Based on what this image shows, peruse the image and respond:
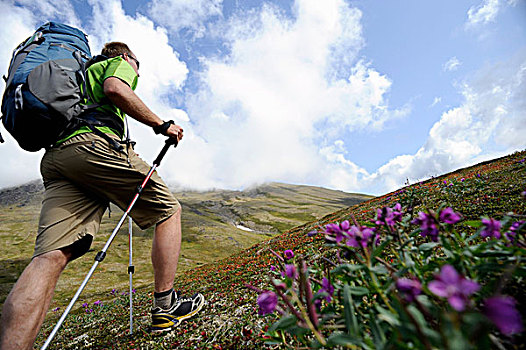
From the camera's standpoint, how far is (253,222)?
159000 mm

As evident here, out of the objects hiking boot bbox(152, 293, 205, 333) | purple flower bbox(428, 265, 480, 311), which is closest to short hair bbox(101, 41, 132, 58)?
hiking boot bbox(152, 293, 205, 333)

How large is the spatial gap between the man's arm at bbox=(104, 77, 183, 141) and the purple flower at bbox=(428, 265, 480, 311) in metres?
4.56

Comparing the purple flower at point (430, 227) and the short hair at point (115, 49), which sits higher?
the short hair at point (115, 49)

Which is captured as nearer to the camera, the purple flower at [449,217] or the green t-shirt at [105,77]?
the purple flower at [449,217]

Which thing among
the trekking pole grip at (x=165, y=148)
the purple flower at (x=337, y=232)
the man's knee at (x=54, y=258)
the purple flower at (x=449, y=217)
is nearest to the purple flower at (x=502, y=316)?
the purple flower at (x=337, y=232)

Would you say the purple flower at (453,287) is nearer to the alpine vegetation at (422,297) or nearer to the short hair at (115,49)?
the alpine vegetation at (422,297)

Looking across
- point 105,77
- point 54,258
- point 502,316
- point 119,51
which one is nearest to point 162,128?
point 105,77

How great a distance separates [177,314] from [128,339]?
1567mm

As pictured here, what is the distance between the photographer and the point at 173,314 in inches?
178

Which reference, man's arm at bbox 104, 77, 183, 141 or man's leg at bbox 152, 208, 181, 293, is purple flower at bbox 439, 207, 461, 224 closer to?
man's leg at bbox 152, 208, 181, 293

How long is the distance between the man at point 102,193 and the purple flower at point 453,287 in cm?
429

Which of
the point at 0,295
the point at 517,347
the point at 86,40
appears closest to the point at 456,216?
the point at 517,347

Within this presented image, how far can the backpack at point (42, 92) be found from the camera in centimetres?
364

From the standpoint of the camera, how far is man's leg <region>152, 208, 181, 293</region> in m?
4.38
